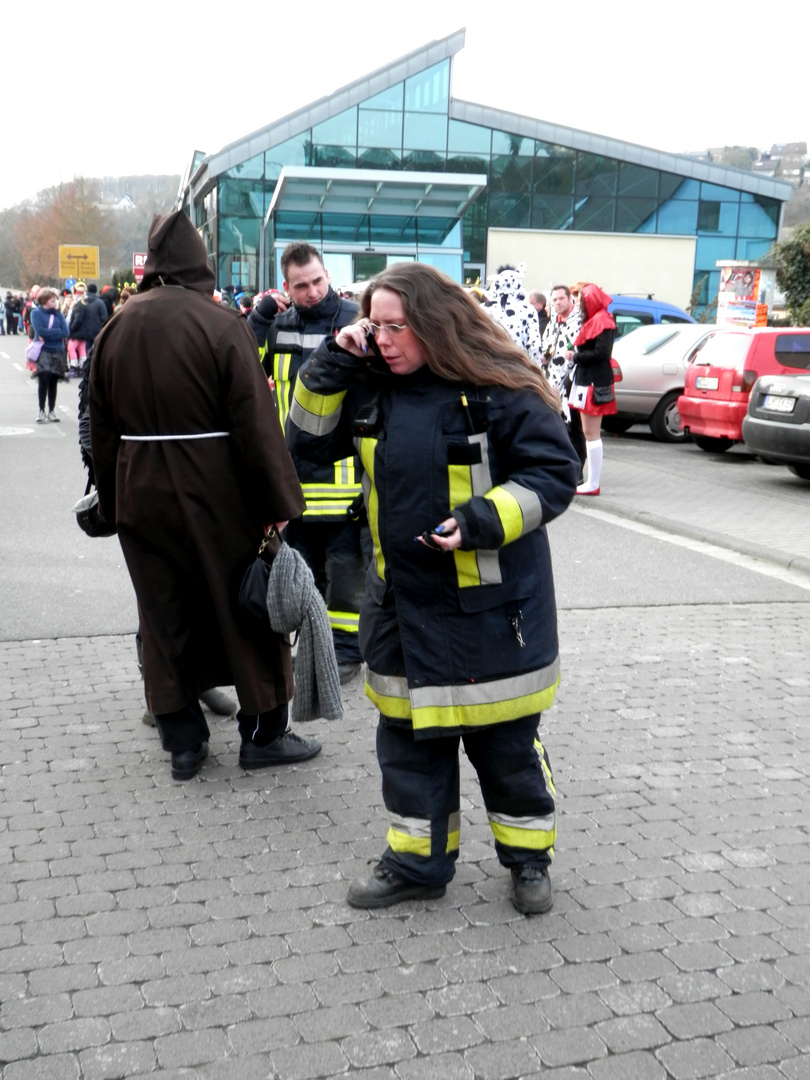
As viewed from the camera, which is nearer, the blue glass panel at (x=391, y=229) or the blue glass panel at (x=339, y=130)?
the blue glass panel at (x=391, y=229)

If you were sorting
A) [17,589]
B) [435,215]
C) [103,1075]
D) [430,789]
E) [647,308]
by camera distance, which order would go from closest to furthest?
[103,1075]
[430,789]
[17,589]
[647,308]
[435,215]

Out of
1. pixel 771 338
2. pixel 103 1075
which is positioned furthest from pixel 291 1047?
pixel 771 338

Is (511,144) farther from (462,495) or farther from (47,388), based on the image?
(462,495)

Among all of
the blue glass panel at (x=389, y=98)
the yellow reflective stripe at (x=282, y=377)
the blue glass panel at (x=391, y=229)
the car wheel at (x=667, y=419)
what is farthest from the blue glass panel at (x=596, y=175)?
the yellow reflective stripe at (x=282, y=377)

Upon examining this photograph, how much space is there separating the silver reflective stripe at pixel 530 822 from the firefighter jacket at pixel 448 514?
1.13ft

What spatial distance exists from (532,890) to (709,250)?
43006 mm

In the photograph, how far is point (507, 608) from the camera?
10.7ft

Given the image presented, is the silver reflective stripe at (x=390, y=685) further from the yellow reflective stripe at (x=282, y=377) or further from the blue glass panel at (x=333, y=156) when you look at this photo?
the blue glass panel at (x=333, y=156)

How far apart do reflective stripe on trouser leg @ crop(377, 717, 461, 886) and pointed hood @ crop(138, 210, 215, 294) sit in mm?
1822

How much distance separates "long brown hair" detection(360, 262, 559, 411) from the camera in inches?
125

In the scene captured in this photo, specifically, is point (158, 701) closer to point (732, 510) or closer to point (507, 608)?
point (507, 608)

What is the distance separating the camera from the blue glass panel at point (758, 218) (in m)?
43.3

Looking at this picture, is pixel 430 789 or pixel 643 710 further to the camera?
pixel 643 710

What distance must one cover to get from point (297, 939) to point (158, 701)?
1312mm
